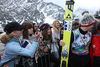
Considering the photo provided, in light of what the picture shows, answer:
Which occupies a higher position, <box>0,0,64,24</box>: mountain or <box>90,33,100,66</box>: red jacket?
<box>0,0,64,24</box>: mountain

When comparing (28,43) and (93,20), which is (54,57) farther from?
(93,20)

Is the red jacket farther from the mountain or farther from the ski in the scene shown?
the mountain

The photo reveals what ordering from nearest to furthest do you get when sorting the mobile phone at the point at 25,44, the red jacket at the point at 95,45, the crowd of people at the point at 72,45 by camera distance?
the crowd of people at the point at 72,45
the red jacket at the point at 95,45
the mobile phone at the point at 25,44

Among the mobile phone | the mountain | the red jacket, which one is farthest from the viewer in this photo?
the mountain

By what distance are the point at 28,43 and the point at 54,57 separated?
1.11 metres

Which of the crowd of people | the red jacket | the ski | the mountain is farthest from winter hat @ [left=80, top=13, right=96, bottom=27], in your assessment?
the mountain

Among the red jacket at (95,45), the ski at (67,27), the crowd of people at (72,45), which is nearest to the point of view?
the crowd of people at (72,45)

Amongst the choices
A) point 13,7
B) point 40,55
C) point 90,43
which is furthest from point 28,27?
point 13,7

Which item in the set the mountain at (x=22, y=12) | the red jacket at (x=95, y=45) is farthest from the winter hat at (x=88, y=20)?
the mountain at (x=22, y=12)

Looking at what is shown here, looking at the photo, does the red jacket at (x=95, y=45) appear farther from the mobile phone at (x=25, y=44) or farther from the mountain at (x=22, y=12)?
the mountain at (x=22, y=12)

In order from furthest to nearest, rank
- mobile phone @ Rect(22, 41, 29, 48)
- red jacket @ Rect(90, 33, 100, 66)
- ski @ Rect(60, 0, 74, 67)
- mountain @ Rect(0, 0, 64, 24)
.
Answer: mountain @ Rect(0, 0, 64, 24) < ski @ Rect(60, 0, 74, 67) < mobile phone @ Rect(22, 41, 29, 48) < red jacket @ Rect(90, 33, 100, 66)

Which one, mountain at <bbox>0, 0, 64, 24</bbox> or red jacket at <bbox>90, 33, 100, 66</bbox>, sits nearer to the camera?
red jacket at <bbox>90, 33, 100, 66</bbox>

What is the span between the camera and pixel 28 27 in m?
2.88

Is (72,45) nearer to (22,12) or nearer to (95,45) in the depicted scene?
(95,45)
